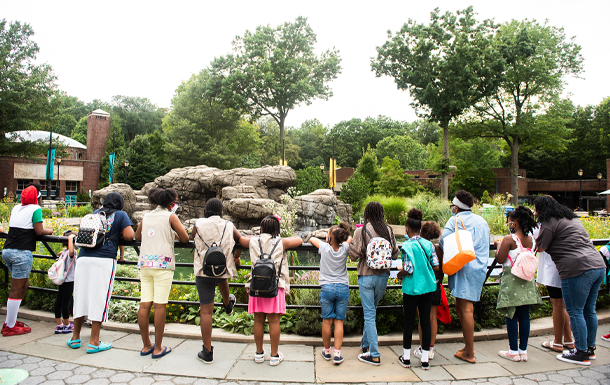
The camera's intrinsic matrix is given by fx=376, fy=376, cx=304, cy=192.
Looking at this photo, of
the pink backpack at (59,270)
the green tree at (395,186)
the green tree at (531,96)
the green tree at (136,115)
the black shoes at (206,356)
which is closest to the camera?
the black shoes at (206,356)

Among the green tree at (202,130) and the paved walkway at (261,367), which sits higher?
the green tree at (202,130)

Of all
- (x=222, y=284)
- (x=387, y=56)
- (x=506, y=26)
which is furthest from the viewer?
(x=506, y=26)

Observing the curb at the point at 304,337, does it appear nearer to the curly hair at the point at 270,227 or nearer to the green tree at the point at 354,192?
the curly hair at the point at 270,227

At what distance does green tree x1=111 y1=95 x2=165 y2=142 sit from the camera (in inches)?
2517

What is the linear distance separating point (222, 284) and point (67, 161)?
4414cm

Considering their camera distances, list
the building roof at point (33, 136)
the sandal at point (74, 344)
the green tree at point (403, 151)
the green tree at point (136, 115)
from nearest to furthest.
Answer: the sandal at point (74, 344)
the building roof at point (33, 136)
the green tree at point (403, 151)
the green tree at point (136, 115)

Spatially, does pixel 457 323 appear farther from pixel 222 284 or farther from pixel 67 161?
pixel 67 161

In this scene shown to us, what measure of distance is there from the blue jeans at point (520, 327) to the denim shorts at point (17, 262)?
5449mm

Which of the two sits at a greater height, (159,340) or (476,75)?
(476,75)

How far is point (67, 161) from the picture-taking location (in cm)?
4031

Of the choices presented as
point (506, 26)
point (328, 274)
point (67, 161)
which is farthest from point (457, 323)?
point (67, 161)

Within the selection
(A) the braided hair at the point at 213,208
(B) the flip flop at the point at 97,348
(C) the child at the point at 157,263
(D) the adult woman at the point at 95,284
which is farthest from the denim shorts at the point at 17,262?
(A) the braided hair at the point at 213,208

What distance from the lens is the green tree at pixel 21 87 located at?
26.0m

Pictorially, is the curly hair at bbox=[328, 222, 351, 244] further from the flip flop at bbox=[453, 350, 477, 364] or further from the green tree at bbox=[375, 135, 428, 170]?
the green tree at bbox=[375, 135, 428, 170]
